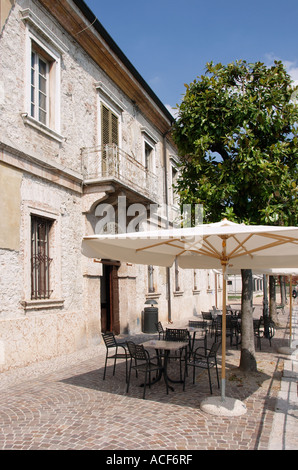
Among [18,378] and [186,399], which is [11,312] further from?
[186,399]

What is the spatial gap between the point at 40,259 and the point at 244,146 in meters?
5.24

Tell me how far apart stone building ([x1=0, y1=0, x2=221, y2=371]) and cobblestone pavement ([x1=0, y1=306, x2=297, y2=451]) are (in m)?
1.60

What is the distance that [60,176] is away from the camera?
380 inches

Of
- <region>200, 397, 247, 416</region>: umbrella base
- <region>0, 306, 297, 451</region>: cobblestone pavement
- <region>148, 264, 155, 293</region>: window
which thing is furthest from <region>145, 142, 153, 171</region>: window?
<region>200, 397, 247, 416</region>: umbrella base

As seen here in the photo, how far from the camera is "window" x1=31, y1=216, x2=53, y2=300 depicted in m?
8.67

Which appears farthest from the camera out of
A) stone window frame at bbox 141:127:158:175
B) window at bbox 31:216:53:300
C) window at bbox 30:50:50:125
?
stone window frame at bbox 141:127:158:175

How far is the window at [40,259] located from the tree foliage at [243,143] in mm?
3651

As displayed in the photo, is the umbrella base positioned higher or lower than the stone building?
lower

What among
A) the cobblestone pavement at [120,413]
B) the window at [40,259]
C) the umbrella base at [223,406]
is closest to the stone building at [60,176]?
the window at [40,259]

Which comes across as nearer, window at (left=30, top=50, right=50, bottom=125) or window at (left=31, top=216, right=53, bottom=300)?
window at (left=31, top=216, right=53, bottom=300)

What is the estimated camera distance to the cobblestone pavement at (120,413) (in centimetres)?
405
